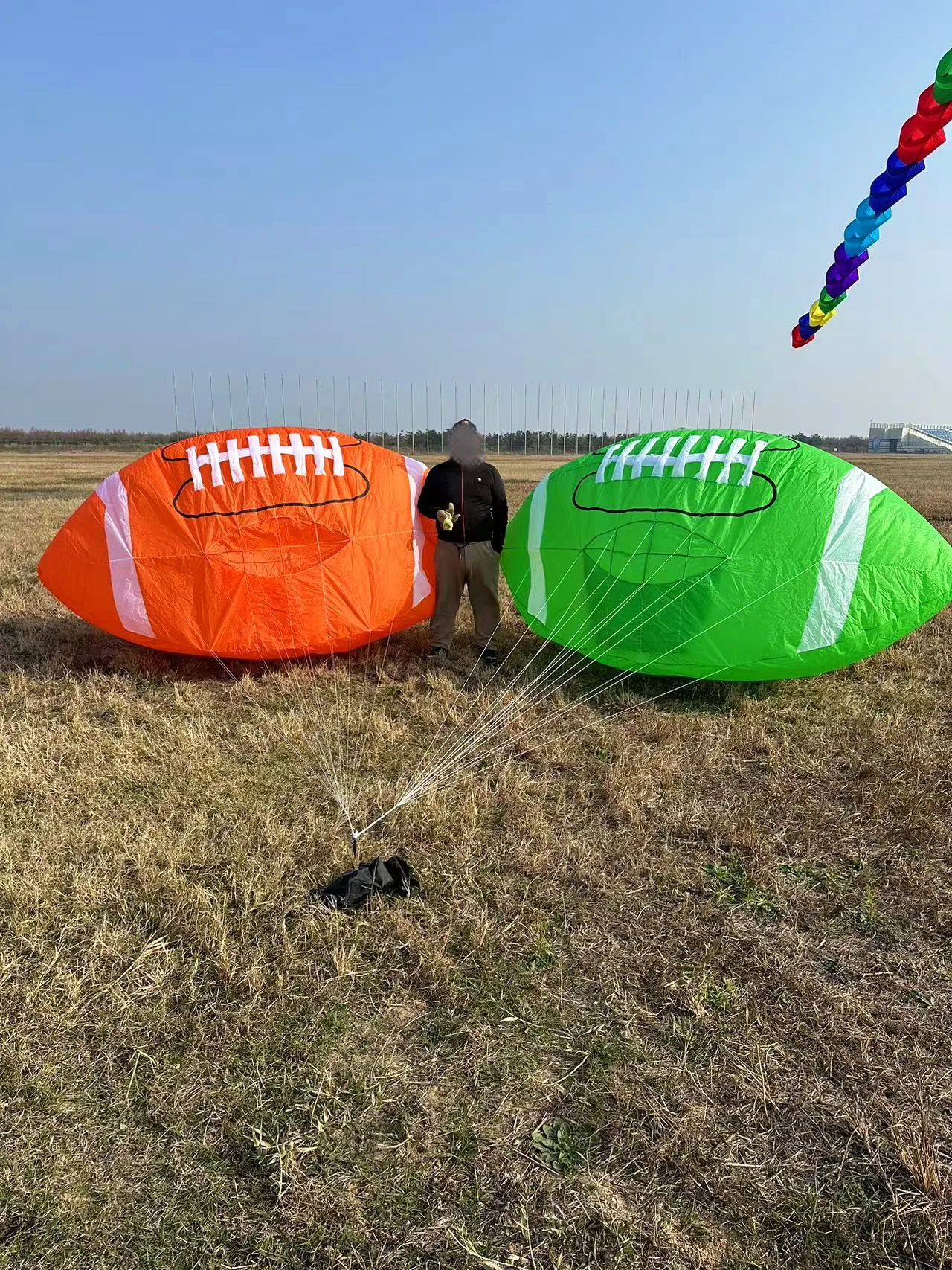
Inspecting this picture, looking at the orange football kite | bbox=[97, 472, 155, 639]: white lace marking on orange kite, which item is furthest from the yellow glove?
bbox=[97, 472, 155, 639]: white lace marking on orange kite

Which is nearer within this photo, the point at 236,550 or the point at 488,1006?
the point at 488,1006

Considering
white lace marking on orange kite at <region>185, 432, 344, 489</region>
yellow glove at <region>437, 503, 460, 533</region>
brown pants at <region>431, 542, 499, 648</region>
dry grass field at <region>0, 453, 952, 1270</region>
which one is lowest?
dry grass field at <region>0, 453, 952, 1270</region>

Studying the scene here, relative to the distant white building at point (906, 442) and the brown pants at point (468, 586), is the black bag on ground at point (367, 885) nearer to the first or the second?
the brown pants at point (468, 586)

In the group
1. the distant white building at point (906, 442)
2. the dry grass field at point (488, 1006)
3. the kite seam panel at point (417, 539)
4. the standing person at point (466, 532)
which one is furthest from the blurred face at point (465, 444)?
the distant white building at point (906, 442)

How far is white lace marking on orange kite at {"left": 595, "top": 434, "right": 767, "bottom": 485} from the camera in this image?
5457mm

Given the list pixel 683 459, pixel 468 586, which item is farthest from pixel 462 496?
pixel 683 459

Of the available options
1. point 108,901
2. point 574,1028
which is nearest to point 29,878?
point 108,901

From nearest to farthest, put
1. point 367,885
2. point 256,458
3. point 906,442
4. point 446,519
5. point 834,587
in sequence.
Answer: point 367,885 → point 834,587 → point 256,458 → point 446,519 → point 906,442

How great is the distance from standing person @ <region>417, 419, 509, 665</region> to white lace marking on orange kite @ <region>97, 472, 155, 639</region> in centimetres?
215

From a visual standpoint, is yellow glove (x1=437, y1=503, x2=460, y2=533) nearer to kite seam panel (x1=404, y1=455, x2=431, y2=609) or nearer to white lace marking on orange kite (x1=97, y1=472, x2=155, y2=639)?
kite seam panel (x1=404, y1=455, x2=431, y2=609)

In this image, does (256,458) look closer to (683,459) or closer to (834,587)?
(683,459)

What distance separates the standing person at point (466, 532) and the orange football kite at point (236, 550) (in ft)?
1.46

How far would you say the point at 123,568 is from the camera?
5.58 metres

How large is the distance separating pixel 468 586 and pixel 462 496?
30.0 inches
